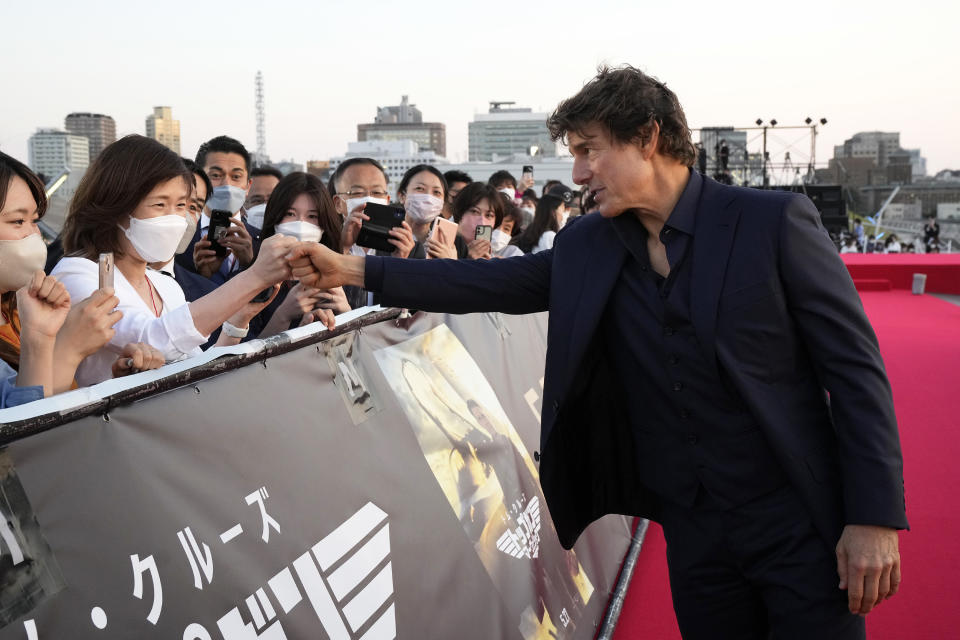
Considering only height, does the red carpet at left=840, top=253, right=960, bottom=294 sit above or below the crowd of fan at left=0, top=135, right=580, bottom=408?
below

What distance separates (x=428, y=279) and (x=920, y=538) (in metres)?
2.90

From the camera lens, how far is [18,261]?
1879 mm

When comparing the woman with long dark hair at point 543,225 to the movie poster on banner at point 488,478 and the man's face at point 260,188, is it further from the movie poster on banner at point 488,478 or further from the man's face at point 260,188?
the movie poster on banner at point 488,478

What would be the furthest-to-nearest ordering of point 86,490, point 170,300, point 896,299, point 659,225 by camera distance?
point 896,299
point 170,300
point 659,225
point 86,490

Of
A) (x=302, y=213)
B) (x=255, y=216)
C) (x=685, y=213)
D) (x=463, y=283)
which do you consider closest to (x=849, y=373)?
(x=685, y=213)

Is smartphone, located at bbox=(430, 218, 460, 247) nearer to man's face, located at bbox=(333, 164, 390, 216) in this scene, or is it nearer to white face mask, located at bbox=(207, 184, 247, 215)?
man's face, located at bbox=(333, 164, 390, 216)

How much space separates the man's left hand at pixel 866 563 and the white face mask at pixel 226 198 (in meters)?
3.99

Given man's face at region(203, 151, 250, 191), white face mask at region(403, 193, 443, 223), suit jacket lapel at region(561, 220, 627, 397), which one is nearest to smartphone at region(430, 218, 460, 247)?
white face mask at region(403, 193, 443, 223)

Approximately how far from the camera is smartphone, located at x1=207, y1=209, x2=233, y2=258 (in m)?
3.46

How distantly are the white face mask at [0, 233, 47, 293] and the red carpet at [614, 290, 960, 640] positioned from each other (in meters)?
2.25

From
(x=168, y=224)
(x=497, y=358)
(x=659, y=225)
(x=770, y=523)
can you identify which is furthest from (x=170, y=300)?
(x=770, y=523)

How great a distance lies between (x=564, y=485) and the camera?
202cm

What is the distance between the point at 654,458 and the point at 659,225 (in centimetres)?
54

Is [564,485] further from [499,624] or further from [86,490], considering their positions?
[86,490]
